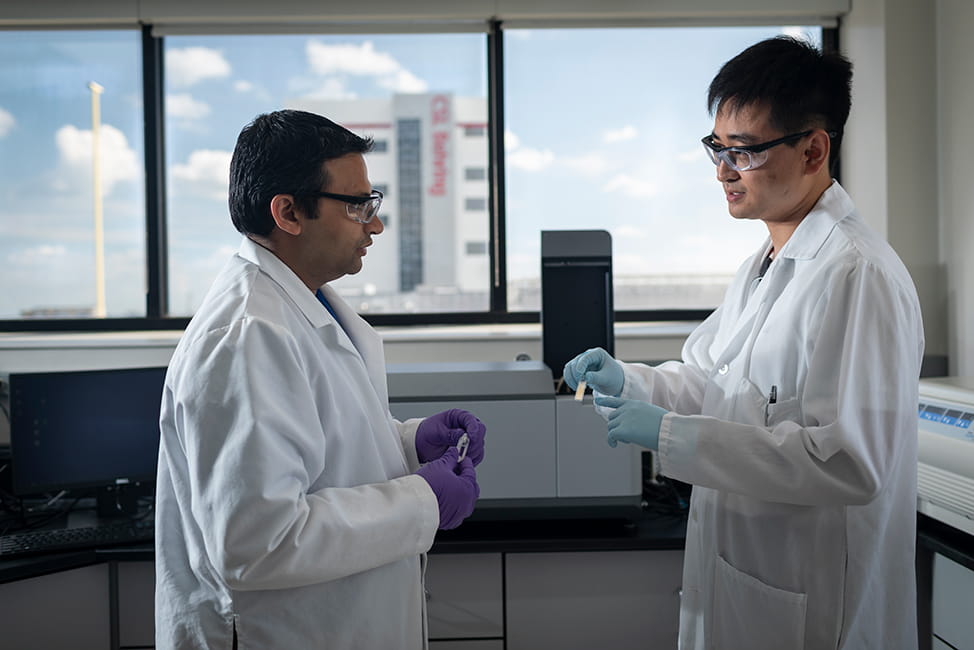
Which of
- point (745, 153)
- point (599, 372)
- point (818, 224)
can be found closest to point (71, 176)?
point (599, 372)

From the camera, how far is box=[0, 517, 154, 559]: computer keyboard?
64.5 inches

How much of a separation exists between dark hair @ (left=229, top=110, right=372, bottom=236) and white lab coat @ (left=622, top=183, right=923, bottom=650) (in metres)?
0.68

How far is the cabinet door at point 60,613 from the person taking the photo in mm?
1632

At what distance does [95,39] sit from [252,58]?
687 mm

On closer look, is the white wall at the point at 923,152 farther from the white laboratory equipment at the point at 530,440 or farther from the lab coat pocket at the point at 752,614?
the lab coat pocket at the point at 752,614

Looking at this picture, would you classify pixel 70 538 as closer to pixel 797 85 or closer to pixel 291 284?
pixel 291 284

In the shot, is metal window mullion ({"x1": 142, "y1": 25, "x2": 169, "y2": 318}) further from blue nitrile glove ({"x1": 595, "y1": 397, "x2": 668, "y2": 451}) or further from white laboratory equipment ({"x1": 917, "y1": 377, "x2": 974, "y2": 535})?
white laboratory equipment ({"x1": 917, "y1": 377, "x2": 974, "y2": 535})

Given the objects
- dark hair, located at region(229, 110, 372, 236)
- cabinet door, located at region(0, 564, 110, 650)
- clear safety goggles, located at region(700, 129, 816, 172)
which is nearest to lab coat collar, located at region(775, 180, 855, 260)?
clear safety goggles, located at region(700, 129, 816, 172)

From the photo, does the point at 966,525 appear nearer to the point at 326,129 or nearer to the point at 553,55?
the point at 326,129

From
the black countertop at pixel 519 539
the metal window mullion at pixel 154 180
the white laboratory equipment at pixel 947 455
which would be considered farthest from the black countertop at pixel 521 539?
the metal window mullion at pixel 154 180

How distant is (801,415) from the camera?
103 centimetres

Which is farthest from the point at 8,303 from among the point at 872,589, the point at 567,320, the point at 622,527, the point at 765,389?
the point at 872,589

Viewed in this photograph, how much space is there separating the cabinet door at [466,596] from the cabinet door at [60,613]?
0.82 meters

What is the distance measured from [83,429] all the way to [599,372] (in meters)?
1.47
